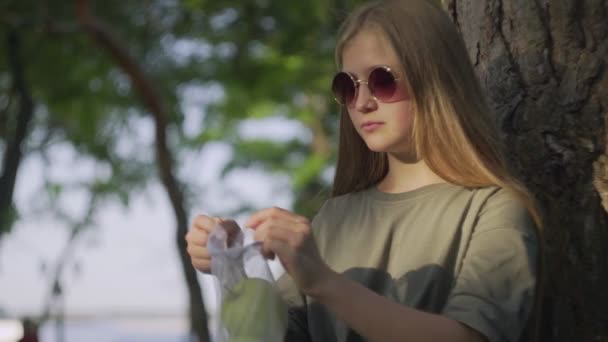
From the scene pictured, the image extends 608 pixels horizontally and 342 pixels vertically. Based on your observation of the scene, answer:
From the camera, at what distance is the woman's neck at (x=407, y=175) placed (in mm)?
2320

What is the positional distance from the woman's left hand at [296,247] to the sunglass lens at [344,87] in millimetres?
451

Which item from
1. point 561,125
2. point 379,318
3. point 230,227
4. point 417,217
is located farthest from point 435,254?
point 561,125

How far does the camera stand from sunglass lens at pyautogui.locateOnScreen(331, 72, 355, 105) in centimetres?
226

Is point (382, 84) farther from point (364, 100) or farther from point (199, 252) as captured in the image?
point (199, 252)

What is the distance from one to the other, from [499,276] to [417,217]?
336 millimetres

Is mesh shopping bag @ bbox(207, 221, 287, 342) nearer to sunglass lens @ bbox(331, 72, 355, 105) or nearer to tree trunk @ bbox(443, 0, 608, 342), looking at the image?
sunglass lens @ bbox(331, 72, 355, 105)

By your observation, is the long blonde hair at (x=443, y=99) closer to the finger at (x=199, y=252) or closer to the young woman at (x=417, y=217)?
the young woman at (x=417, y=217)

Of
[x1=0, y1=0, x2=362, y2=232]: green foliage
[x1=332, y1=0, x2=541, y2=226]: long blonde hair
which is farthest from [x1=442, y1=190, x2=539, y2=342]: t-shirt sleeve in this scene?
[x1=0, y1=0, x2=362, y2=232]: green foliage

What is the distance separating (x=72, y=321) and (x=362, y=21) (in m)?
13.1

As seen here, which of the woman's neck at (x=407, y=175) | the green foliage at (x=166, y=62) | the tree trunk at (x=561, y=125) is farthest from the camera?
the green foliage at (x=166, y=62)

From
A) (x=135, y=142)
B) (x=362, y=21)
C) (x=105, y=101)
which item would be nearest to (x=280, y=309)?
(x=362, y=21)

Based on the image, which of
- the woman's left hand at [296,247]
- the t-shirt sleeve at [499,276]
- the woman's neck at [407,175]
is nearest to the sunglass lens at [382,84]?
the woman's neck at [407,175]

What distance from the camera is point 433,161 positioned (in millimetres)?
2266

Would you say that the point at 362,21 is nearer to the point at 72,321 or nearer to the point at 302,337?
the point at 302,337
